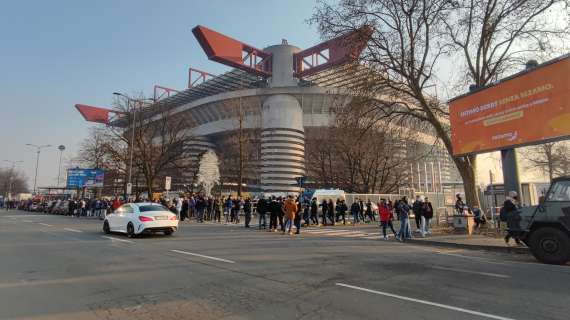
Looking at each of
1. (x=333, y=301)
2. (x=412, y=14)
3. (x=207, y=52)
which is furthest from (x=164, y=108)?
(x=333, y=301)

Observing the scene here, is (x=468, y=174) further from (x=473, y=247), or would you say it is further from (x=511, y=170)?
(x=473, y=247)

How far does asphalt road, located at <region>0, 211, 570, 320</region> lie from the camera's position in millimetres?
4758

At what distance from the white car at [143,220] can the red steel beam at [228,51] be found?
143 feet

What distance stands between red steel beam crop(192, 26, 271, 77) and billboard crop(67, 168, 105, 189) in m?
23.4

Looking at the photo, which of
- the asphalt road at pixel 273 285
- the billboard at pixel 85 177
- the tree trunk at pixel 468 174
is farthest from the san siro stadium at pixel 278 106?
the asphalt road at pixel 273 285

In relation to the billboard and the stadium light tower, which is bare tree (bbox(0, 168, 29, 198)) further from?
the stadium light tower

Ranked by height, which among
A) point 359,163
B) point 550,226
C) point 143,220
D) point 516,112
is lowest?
point 550,226

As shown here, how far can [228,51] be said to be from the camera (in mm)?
57125

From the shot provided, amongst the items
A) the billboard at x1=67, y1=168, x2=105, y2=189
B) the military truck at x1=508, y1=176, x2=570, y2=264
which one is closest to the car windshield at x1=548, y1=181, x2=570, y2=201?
the military truck at x1=508, y1=176, x2=570, y2=264

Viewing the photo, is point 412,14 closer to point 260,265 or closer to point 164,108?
point 260,265

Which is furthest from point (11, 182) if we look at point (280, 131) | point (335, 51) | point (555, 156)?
point (555, 156)

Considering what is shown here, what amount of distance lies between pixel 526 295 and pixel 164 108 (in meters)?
36.6

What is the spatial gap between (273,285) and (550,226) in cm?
751

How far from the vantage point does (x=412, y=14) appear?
65.9 ft
